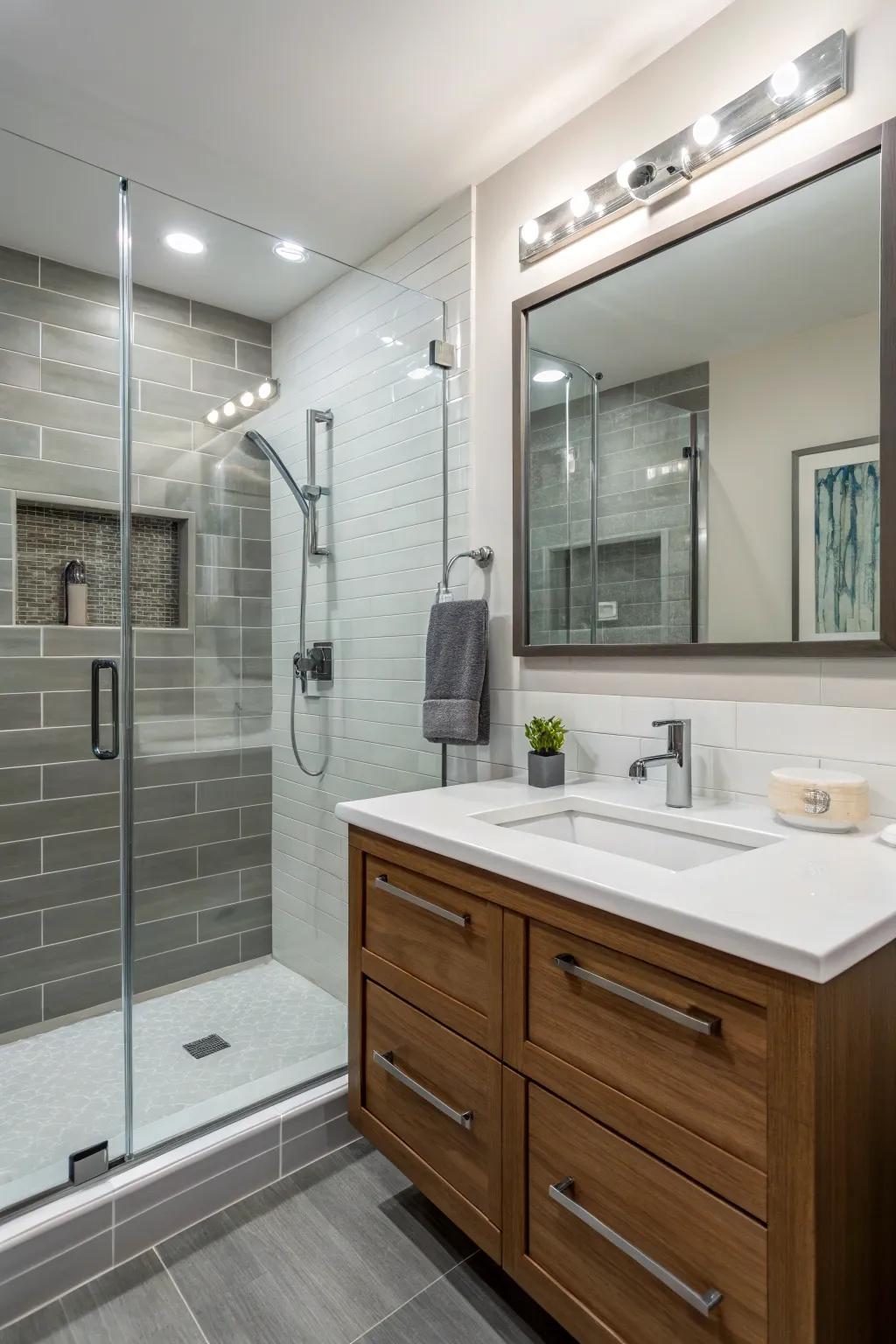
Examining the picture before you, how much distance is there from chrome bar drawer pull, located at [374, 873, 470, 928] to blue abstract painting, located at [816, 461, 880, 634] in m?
0.87

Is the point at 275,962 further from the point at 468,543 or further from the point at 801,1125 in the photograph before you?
the point at 801,1125

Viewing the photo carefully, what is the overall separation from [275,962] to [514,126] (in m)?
2.42

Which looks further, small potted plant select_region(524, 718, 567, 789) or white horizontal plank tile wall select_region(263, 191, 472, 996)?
white horizontal plank tile wall select_region(263, 191, 472, 996)

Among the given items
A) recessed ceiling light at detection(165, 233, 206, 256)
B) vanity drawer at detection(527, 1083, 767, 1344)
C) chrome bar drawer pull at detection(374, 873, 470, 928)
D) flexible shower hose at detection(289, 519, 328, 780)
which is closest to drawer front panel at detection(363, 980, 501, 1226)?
vanity drawer at detection(527, 1083, 767, 1344)

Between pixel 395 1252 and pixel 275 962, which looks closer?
pixel 395 1252

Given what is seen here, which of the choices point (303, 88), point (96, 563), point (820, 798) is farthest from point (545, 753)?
point (303, 88)

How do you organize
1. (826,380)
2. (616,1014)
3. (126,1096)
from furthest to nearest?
(126,1096), (826,380), (616,1014)

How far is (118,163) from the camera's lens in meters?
2.12

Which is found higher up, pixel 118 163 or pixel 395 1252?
pixel 118 163

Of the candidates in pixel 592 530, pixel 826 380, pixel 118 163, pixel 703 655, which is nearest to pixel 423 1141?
pixel 703 655

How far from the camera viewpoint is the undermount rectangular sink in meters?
1.37

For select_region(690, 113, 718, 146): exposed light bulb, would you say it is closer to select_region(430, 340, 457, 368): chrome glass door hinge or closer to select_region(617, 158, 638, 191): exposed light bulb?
select_region(617, 158, 638, 191): exposed light bulb

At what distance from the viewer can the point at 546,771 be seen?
1781mm

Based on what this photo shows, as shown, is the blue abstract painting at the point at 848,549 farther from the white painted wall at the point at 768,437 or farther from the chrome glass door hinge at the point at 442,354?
the chrome glass door hinge at the point at 442,354
